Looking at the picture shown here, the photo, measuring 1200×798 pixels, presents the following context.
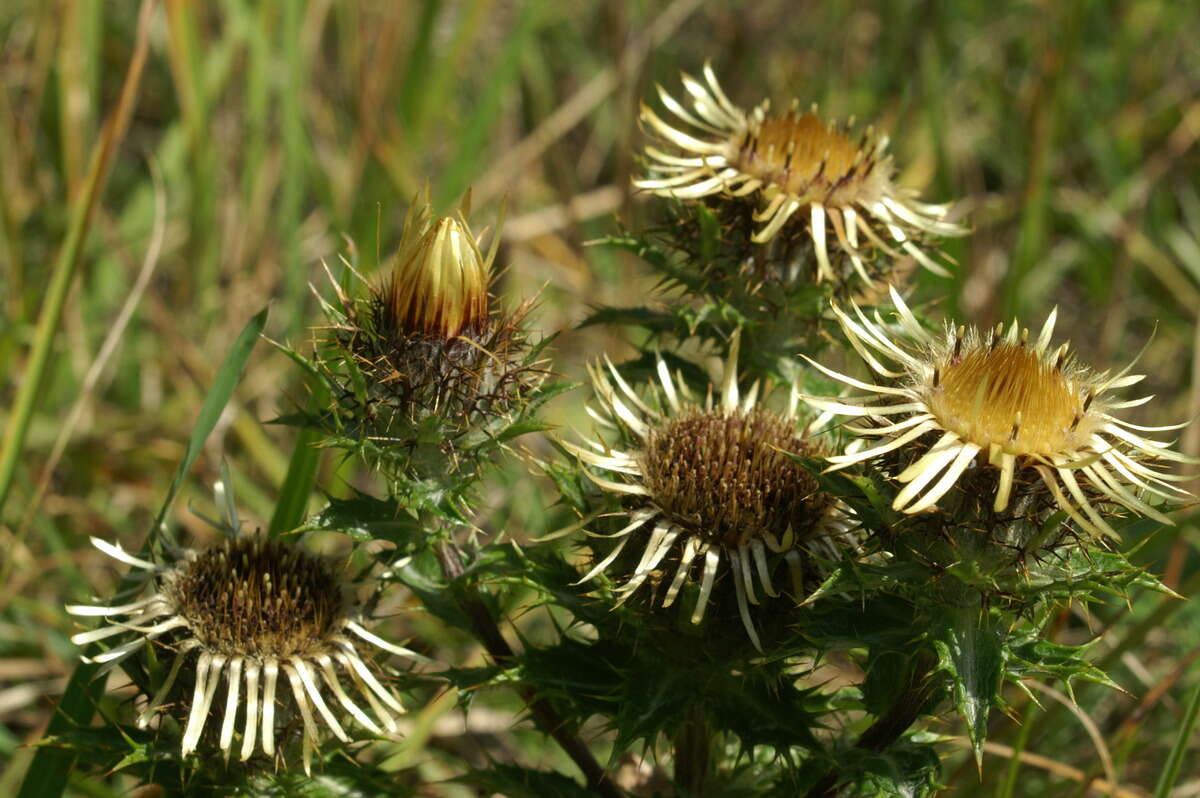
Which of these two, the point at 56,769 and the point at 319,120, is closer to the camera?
the point at 56,769

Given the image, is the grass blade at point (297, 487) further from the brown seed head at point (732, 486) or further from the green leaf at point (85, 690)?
the brown seed head at point (732, 486)

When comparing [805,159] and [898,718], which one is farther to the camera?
[805,159]

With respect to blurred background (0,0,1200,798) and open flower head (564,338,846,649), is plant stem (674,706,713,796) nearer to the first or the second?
open flower head (564,338,846,649)

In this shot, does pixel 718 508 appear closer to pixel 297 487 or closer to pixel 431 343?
pixel 431 343

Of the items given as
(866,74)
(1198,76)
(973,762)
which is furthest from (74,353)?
(1198,76)

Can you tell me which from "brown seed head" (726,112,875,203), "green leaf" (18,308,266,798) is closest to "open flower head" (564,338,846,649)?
"brown seed head" (726,112,875,203)

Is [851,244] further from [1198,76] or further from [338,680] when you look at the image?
[1198,76]

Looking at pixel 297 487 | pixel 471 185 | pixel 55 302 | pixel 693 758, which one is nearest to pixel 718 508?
pixel 693 758
